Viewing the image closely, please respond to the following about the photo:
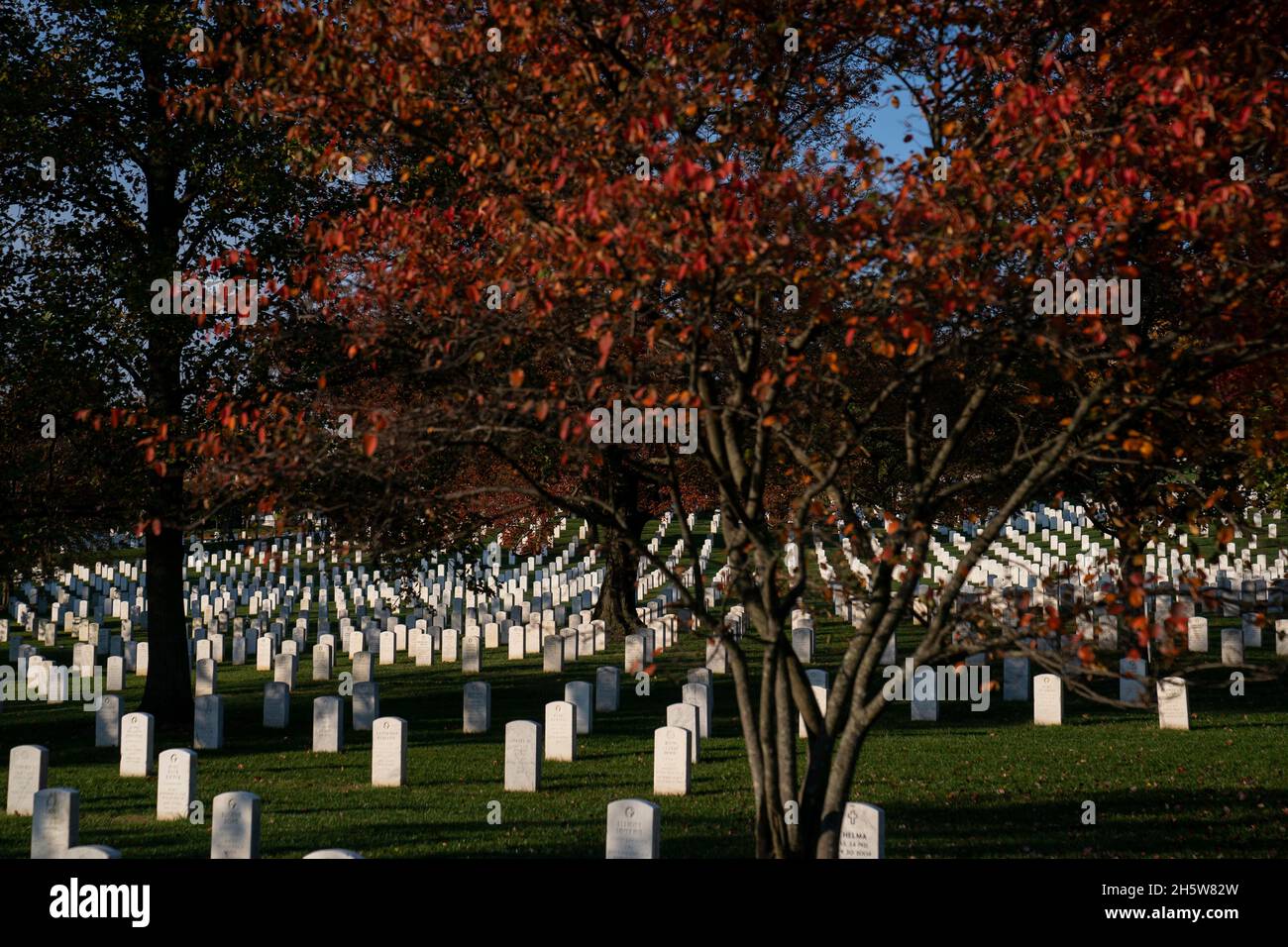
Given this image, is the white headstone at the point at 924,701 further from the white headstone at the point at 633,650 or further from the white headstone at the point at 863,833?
the white headstone at the point at 863,833

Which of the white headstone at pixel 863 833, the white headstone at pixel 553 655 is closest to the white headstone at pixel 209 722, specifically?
the white headstone at pixel 553 655

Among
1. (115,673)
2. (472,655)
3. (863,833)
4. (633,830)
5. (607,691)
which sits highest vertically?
(863,833)

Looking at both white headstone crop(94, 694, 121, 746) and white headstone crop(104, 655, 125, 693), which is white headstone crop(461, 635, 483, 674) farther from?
white headstone crop(94, 694, 121, 746)

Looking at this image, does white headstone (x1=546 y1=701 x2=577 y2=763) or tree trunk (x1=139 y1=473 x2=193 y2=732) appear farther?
tree trunk (x1=139 y1=473 x2=193 y2=732)

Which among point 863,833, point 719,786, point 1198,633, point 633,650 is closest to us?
point 863,833

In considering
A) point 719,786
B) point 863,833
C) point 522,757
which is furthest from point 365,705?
point 863,833

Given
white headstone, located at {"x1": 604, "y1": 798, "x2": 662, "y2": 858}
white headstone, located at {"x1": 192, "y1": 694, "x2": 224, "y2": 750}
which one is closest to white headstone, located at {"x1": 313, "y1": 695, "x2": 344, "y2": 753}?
white headstone, located at {"x1": 192, "y1": 694, "x2": 224, "y2": 750}

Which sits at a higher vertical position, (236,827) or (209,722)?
(236,827)

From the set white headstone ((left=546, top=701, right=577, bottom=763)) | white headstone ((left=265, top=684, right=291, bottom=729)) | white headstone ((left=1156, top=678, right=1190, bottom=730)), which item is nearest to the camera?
white headstone ((left=546, top=701, right=577, bottom=763))

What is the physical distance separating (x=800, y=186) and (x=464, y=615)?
2720cm

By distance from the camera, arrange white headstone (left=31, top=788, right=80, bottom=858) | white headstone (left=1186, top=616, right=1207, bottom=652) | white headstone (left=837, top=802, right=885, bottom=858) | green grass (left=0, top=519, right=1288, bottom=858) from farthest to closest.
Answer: white headstone (left=1186, top=616, right=1207, bottom=652), green grass (left=0, top=519, right=1288, bottom=858), white headstone (left=31, top=788, right=80, bottom=858), white headstone (left=837, top=802, right=885, bottom=858)

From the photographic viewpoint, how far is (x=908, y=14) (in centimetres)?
761

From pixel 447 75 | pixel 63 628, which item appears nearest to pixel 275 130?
pixel 447 75

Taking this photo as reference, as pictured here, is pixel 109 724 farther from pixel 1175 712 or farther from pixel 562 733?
pixel 1175 712
